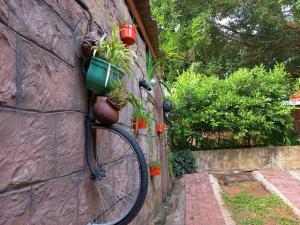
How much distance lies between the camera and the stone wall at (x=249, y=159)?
8.14 m

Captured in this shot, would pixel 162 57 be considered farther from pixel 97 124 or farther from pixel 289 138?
pixel 289 138

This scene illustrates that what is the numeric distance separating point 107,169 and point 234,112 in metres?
6.66

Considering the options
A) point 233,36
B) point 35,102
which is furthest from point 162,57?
point 233,36

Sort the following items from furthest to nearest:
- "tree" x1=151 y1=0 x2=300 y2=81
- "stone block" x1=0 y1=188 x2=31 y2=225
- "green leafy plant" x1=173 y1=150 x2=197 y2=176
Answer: "tree" x1=151 y1=0 x2=300 y2=81, "green leafy plant" x1=173 y1=150 x2=197 y2=176, "stone block" x1=0 y1=188 x2=31 y2=225

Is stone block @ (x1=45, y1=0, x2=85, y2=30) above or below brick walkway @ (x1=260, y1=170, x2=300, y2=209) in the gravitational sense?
above

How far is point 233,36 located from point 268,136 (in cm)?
414

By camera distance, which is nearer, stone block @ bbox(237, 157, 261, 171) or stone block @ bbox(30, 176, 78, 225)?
stone block @ bbox(30, 176, 78, 225)

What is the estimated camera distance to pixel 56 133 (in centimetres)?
145

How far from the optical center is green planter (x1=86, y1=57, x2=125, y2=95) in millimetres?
1739

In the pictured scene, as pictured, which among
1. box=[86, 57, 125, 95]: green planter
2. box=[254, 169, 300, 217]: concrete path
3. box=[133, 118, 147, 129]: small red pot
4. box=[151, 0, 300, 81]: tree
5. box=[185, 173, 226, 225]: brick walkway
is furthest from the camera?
box=[151, 0, 300, 81]: tree

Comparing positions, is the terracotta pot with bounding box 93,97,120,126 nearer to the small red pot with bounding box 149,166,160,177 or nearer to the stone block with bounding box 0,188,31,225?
the stone block with bounding box 0,188,31,225

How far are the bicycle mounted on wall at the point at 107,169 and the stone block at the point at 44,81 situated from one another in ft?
0.80

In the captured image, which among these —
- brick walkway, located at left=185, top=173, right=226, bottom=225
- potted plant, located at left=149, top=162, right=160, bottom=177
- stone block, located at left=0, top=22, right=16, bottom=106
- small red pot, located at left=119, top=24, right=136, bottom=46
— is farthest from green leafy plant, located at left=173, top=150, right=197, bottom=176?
stone block, located at left=0, top=22, right=16, bottom=106

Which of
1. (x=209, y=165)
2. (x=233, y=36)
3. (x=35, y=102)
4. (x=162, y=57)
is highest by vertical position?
(x=233, y=36)
